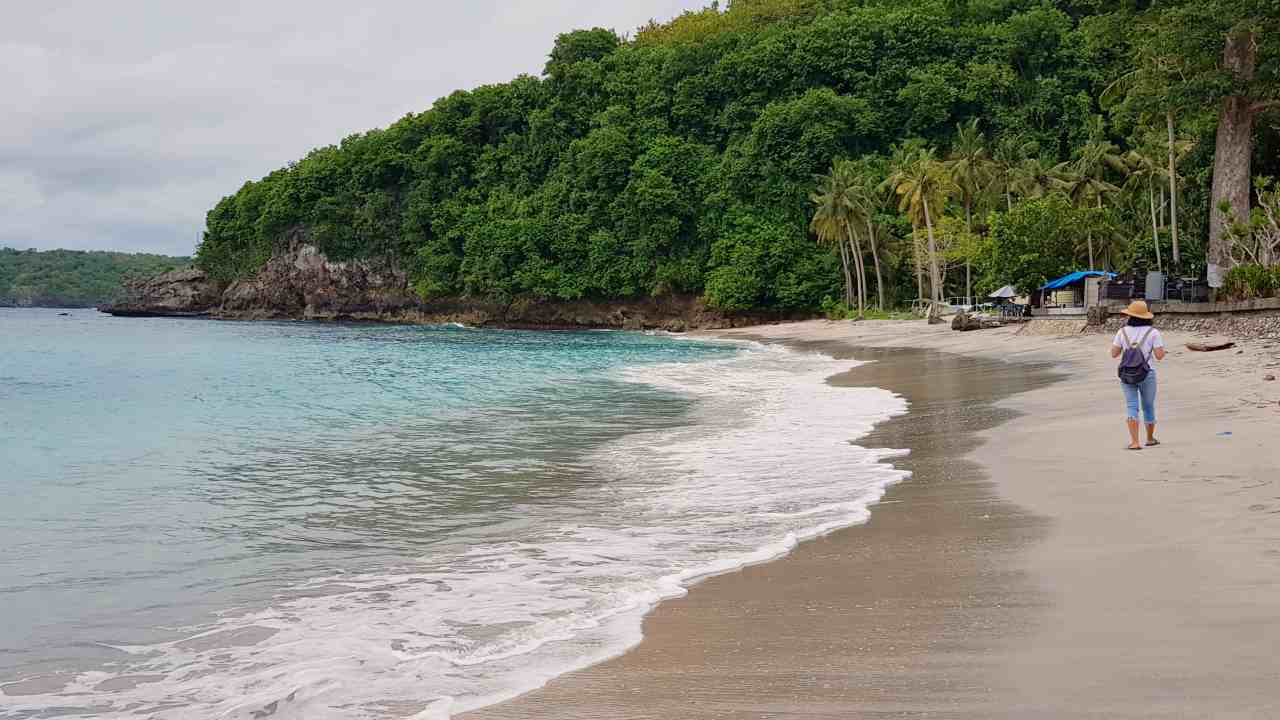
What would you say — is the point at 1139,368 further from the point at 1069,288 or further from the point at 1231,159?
the point at 1069,288

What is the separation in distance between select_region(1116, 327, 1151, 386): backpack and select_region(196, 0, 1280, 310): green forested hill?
4175cm

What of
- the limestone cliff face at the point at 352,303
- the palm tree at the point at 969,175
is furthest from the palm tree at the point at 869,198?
the limestone cliff face at the point at 352,303

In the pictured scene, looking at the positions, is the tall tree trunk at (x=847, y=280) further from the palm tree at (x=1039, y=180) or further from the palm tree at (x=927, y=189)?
the palm tree at (x=1039, y=180)

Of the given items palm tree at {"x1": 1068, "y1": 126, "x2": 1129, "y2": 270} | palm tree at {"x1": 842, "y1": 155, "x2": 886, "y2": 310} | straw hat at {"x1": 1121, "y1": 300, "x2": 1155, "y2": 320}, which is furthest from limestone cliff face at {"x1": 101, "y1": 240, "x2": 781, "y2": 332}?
straw hat at {"x1": 1121, "y1": 300, "x2": 1155, "y2": 320}

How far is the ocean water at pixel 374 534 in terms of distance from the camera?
16.0ft

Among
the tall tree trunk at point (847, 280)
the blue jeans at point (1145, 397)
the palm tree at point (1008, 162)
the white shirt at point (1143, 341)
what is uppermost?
the palm tree at point (1008, 162)

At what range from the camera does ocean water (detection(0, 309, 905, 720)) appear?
16.0 ft

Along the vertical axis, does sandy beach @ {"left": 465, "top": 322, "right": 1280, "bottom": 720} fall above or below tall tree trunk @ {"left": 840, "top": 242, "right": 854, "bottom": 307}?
below

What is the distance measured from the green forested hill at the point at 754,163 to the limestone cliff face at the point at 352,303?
1.74 metres

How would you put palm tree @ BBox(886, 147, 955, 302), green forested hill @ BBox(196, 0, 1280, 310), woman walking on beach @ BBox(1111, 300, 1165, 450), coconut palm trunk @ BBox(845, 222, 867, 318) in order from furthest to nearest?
1. coconut palm trunk @ BBox(845, 222, 867, 318)
2. green forested hill @ BBox(196, 0, 1280, 310)
3. palm tree @ BBox(886, 147, 955, 302)
4. woman walking on beach @ BBox(1111, 300, 1165, 450)

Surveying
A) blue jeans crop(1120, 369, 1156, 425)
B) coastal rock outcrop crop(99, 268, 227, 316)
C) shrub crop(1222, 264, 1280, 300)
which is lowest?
blue jeans crop(1120, 369, 1156, 425)

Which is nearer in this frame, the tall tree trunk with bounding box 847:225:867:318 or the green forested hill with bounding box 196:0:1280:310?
the green forested hill with bounding box 196:0:1280:310

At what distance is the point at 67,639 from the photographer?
5562 mm

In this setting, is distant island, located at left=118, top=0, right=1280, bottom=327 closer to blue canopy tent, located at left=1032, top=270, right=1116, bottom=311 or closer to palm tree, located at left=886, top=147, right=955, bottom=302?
palm tree, located at left=886, top=147, right=955, bottom=302
